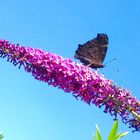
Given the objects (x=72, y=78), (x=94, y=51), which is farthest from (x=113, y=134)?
(x=94, y=51)

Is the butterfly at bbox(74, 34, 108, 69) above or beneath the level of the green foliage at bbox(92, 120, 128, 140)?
above

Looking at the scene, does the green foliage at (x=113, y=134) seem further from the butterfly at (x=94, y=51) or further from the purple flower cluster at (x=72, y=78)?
the butterfly at (x=94, y=51)

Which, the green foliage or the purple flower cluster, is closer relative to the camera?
the green foliage

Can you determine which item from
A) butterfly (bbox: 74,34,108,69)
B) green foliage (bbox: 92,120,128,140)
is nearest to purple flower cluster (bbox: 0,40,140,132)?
green foliage (bbox: 92,120,128,140)

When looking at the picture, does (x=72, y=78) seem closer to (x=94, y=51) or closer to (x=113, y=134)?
(x=113, y=134)

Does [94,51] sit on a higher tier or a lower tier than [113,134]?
higher

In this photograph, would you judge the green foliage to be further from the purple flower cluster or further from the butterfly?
the butterfly
